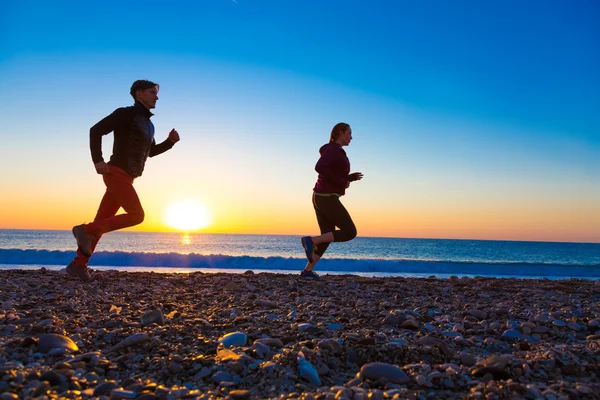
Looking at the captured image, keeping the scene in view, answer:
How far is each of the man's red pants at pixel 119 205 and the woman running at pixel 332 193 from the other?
2.23 m

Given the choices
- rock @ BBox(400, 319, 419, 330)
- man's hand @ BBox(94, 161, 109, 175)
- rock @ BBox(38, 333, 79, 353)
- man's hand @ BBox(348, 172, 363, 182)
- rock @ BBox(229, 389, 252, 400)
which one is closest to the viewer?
rock @ BBox(229, 389, 252, 400)

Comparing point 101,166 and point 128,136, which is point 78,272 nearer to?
point 101,166

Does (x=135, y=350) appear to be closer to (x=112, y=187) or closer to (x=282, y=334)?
(x=282, y=334)

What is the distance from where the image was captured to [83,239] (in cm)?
473

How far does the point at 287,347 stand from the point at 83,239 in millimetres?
3281

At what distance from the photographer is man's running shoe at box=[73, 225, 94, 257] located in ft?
15.5

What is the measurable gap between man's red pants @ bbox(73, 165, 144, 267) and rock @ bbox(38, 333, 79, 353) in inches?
95.9

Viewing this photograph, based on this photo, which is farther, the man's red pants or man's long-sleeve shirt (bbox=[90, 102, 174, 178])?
the man's red pants

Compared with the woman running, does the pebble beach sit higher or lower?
lower

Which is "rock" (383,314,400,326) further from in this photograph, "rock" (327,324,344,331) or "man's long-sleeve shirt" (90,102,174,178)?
"man's long-sleeve shirt" (90,102,174,178)

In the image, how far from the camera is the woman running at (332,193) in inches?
232

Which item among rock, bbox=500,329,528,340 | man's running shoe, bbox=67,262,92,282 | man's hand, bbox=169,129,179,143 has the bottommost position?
rock, bbox=500,329,528,340

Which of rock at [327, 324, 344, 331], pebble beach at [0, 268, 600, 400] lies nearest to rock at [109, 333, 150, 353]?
pebble beach at [0, 268, 600, 400]

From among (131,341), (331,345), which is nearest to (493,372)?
(331,345)
